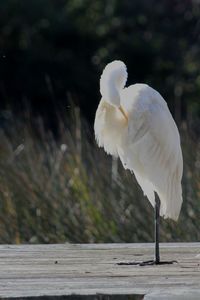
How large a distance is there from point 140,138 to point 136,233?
189 centimetres

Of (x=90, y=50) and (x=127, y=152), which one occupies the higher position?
(x=90, y=50)

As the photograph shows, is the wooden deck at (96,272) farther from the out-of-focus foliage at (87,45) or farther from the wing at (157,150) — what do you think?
the out-of-focus foliage at (87,45)

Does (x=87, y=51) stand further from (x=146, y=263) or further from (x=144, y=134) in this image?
(x=146, y=263)

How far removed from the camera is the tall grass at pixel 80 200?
736 cm

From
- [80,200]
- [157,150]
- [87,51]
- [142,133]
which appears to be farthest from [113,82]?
[87,51]

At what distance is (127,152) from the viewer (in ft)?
18.6

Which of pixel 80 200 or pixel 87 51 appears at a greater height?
pixel 87 51

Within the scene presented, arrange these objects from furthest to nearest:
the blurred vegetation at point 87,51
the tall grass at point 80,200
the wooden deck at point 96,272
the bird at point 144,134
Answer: the blurred vegetation at point 87,51 < the tall grass at point 80,200 < the bird at point 144,134 < the wooden deck at point 96,272

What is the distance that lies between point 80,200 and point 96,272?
2.56 meters

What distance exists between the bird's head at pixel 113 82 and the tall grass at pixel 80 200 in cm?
190

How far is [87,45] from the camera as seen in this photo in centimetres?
2009

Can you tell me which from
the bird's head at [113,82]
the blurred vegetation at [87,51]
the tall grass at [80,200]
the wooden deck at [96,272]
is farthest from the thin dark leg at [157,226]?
the blurred vegetation at [87,51]

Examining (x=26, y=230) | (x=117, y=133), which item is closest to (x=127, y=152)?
(x=117, y=133)

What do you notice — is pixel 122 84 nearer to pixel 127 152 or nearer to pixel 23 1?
pixel 127 152
